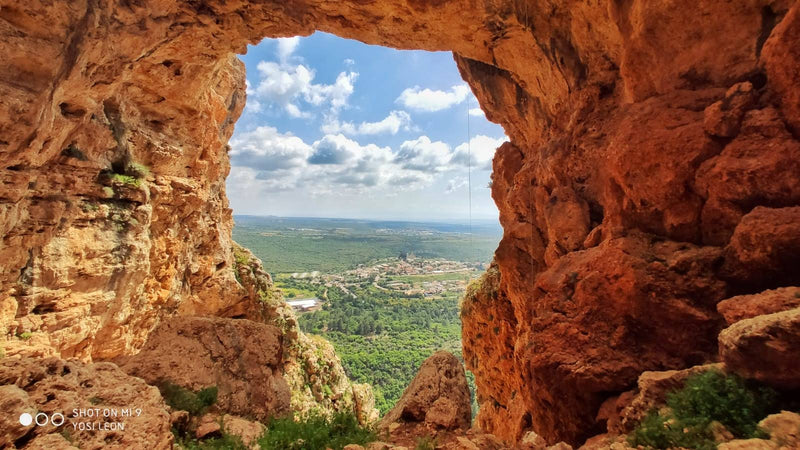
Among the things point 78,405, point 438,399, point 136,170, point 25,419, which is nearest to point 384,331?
point 136,170

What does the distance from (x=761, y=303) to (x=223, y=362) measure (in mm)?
9449

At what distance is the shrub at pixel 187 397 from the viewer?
20.4ft

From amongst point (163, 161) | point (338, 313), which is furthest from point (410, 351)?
point (163, 161)

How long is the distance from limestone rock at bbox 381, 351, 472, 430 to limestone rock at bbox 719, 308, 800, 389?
18.3ft

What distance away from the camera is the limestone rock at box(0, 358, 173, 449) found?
12.9 feet

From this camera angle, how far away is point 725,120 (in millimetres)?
5508

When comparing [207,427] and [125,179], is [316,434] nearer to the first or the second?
[207,427]

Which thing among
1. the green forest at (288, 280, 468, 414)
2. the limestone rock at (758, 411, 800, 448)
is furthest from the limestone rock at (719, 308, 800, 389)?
the green forest at (288, 280, 468, 414)

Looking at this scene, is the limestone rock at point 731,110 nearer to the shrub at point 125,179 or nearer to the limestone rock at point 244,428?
the limestone rock at point 244,428

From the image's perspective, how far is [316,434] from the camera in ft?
18.6

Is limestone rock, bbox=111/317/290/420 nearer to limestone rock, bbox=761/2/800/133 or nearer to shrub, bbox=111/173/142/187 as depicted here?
shrub, bbox=111/173/142/187

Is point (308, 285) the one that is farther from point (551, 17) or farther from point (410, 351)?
point (551, 17)

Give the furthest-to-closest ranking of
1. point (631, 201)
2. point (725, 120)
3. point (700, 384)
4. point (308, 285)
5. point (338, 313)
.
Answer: point (308, 285)
point (338, 313)
point (631, 201)
point (725, 120)
point (700, 384)

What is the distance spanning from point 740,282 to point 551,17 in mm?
7532
